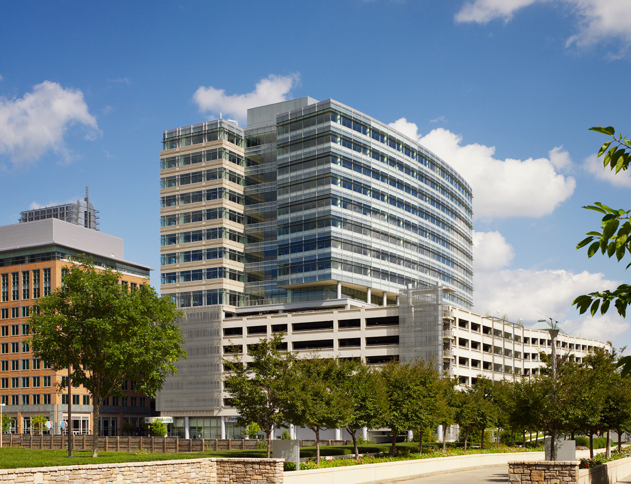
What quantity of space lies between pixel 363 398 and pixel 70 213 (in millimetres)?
145793

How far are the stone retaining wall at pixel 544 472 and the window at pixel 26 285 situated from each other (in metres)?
116

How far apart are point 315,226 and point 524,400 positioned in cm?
7138

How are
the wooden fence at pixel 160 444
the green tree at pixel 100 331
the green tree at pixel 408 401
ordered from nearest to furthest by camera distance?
1. the green tree at pixel 408 401
2. the green tree at pixel 100 331
3. the wooden fence at pixel 160 444

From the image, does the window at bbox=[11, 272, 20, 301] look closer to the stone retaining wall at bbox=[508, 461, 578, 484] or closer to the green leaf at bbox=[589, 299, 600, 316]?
the stone retaining wall at bbox=[508, 461, 578, 484]

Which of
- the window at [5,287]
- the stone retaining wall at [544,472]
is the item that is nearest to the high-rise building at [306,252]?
the window at [5,287]

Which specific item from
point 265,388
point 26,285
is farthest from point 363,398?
point 26,285

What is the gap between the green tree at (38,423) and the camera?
119 m

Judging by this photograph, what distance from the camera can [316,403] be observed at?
43.1 m

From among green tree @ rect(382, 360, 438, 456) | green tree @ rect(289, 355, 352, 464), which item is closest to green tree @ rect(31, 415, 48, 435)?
green tree @ rect(382, 360, 438, 456)

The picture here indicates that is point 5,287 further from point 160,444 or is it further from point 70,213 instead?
point 160,444

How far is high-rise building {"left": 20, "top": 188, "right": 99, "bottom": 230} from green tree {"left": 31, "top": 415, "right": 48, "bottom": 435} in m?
66.6

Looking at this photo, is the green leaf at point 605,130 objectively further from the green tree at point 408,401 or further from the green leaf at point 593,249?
the green tree at point 408,401

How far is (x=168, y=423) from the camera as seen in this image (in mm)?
111500

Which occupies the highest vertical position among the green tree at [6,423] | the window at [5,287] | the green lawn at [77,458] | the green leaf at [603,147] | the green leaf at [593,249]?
the window at [5,287]
